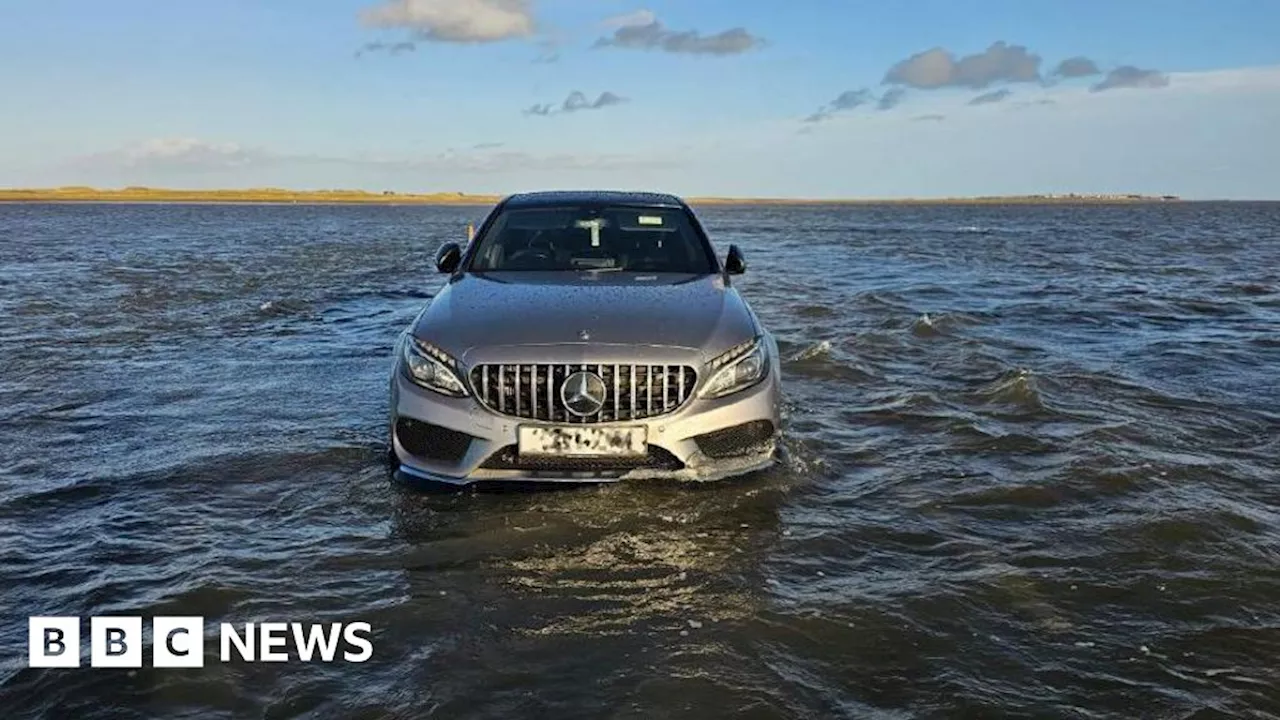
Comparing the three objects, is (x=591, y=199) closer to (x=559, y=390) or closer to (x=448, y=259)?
(x=448, y=259)

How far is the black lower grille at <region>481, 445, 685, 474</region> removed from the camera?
160 inches

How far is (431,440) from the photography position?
4.24 metres

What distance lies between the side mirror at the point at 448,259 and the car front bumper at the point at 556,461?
156 cm

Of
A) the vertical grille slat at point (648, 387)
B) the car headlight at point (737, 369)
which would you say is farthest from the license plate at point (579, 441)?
the car headlight at point (737, 369)

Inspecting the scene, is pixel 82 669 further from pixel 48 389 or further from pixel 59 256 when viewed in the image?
pixel 59 256

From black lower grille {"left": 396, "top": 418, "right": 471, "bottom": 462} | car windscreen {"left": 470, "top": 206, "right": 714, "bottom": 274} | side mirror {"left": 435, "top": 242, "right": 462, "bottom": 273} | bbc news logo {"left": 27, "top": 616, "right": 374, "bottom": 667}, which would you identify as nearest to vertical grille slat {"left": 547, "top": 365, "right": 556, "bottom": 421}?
black lower grille {"left": 396, "top": 418, "right": 471, "bottom": 462}

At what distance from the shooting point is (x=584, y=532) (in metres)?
4.08

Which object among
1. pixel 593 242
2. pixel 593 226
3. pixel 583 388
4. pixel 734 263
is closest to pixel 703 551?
pixel 583 388

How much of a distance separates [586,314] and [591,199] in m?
2.10

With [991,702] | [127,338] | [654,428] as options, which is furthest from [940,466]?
[127,338]

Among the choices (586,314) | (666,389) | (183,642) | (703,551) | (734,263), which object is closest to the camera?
(183,642)

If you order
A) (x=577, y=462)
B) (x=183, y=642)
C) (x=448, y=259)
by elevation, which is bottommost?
(x=183, y=642)

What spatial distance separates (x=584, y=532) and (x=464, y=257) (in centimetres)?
237

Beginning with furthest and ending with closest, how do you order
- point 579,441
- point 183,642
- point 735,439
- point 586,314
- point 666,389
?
point 586,314, point 735,439, point 666,389, point 579,441, point 183,642
